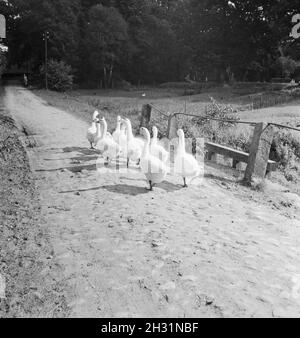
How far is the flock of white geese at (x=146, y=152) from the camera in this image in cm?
812

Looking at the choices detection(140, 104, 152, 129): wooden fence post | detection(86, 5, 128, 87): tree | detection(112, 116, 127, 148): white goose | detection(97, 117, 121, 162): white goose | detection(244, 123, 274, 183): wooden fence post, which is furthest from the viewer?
detection(86, 5, 128, 87): tree

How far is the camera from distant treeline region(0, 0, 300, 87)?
193 ft

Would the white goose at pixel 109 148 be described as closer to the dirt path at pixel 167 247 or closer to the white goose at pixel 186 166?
the dirt path at pixel 167 247

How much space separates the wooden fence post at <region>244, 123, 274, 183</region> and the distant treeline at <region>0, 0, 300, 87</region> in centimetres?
4539

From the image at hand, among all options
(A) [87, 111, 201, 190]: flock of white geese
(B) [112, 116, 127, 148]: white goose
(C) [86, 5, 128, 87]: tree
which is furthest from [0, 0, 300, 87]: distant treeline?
(A) [87, 111, 201, 190]: flock of white geese

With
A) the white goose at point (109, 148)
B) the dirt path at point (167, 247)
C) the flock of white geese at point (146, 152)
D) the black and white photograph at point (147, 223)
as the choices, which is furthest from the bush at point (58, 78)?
the dirt path at point (167, 247)

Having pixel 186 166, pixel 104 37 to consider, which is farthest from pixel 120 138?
pixel 104 37

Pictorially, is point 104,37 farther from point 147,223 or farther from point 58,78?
point 147,223

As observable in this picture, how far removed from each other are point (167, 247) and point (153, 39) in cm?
6562

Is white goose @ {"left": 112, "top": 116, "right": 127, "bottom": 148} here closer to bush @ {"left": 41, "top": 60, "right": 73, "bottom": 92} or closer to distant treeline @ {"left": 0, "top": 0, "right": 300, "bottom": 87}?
bush @ {"left": 41, "top": 60, "right": 73, "bottom": 92}

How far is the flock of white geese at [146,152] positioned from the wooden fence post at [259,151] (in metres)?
1.28

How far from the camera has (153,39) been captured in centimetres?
6769

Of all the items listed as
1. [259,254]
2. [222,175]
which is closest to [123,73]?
[222,175]
